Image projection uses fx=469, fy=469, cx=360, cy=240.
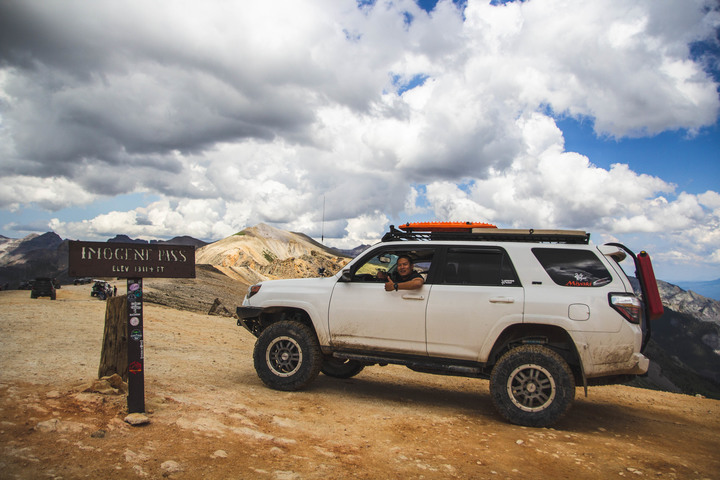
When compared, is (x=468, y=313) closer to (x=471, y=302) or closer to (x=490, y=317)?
(x=471, y=302)

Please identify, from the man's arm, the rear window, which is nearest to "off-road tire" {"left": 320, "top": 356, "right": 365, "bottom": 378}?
the man's arm

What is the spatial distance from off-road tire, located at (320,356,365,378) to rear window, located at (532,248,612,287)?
3512mm

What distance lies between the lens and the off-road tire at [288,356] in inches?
251

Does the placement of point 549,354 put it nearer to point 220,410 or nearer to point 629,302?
point 629,302

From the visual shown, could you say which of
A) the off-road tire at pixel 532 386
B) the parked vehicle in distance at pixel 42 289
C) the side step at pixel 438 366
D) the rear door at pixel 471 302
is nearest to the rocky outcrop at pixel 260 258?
the parked vehicle in distance at pixel 42 289

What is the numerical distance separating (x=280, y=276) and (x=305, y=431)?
5015 centimetres

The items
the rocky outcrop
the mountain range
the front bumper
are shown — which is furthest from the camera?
the rocky outcrop

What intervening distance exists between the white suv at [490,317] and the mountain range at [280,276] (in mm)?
700

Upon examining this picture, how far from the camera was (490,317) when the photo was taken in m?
5.60

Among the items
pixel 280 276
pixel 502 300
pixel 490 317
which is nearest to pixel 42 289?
pixel 490 317

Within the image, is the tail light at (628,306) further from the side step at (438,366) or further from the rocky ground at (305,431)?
the side step at (438,366)

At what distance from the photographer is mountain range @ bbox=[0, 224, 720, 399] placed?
35219 mm

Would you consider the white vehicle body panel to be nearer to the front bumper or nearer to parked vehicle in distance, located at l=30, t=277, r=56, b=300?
the front bumper

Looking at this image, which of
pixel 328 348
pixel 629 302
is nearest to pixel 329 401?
pixel 328 348
